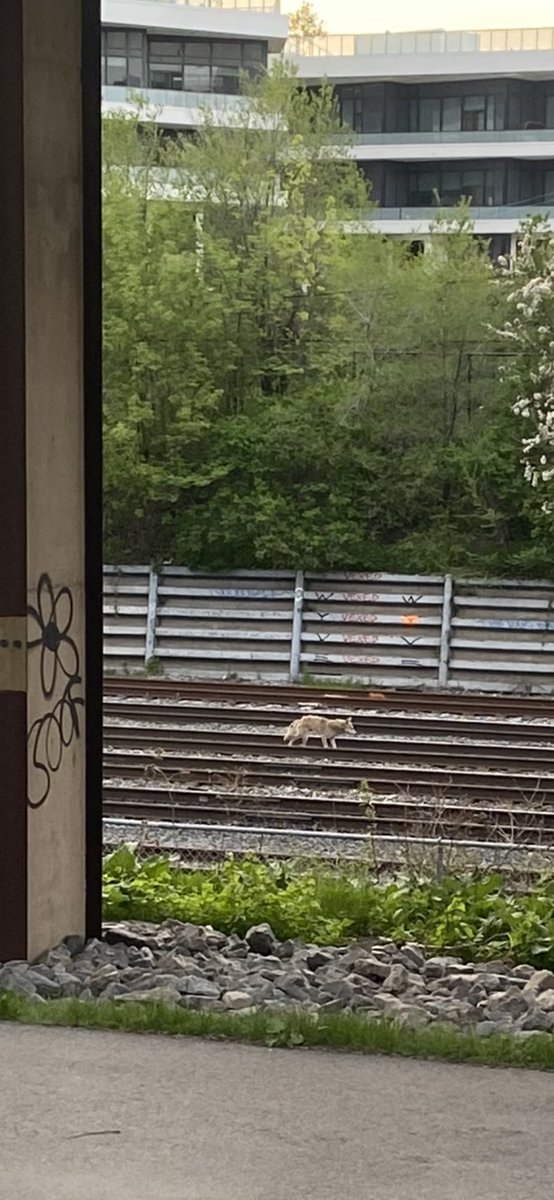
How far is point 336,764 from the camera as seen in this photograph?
16578 millimetres

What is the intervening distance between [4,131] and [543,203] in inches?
1748

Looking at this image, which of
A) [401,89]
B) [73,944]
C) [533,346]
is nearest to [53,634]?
[73,944]

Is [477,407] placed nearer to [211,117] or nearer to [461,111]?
[211,117]

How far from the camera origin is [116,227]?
32.9 meters

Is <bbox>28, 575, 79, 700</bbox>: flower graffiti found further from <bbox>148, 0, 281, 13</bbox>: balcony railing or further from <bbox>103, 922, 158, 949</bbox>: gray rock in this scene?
<bbox>148, 0, 281, 13</bbox>: balcony railing

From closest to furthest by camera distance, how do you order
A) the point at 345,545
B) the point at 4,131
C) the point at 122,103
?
the point at 4,131
the point at 345,545
the point at 122,103

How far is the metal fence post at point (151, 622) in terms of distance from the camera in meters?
27.5

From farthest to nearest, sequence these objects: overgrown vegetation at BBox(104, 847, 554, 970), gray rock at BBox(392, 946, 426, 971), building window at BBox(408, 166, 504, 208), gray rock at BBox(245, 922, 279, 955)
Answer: building window at BBox(408, 166, 504, 208) → overgrown vegetation at BBox(104, 847, 554, 970) → gray rock at BBox(245, 922, 279, 955) → gray rock at BBox(392, 946, 426, 971)

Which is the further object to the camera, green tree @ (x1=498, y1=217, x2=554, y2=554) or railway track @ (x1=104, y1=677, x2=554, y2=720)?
green tree @ (x1=498, y1=217, x2=554, y2=554)

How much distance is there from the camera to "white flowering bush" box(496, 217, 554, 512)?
30.0 meters

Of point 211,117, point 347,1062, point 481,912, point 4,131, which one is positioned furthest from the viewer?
point 211,117

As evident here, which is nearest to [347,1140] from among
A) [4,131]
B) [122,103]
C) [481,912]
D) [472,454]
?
[481,912]

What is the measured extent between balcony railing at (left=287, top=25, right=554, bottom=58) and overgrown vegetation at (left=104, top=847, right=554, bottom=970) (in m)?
46.2

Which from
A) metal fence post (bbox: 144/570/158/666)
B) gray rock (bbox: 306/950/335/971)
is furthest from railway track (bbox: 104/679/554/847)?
gray rock (bbox: 306/950/335/971)
